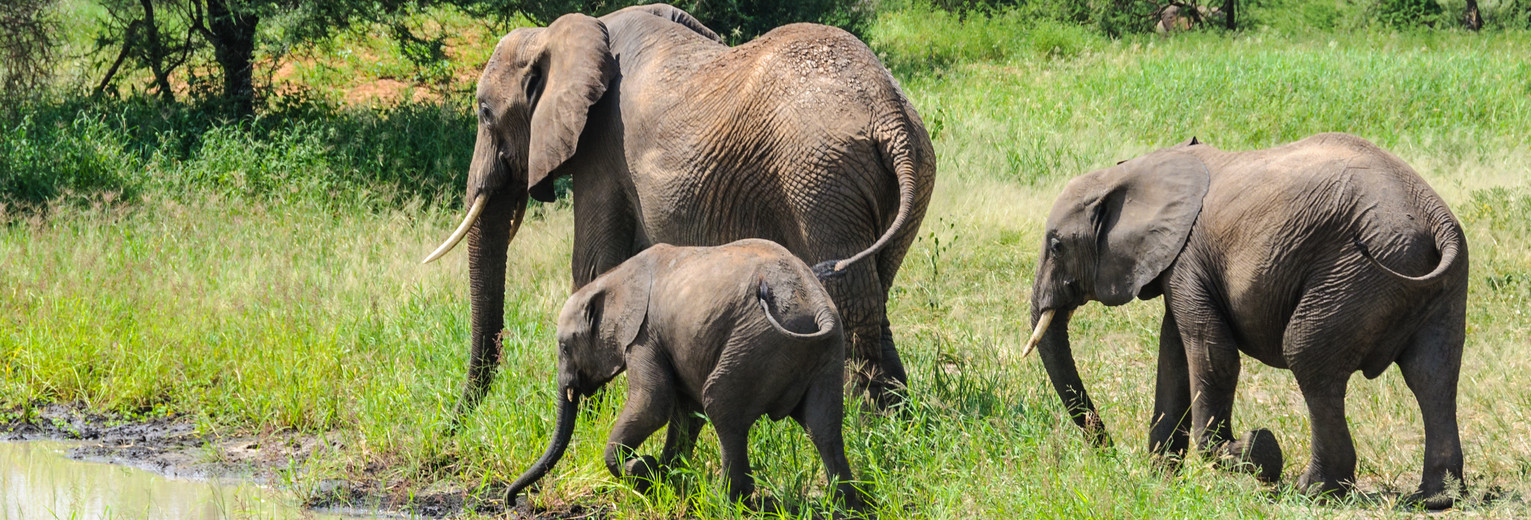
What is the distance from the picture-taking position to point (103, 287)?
8055mm

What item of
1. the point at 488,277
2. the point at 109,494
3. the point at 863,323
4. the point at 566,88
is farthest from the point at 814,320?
the point at 109,494

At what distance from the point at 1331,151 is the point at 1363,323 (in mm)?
593

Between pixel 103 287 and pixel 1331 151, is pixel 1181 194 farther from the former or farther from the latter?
pixel 103 287

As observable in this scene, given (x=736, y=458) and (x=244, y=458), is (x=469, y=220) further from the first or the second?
(x=736, y=458)

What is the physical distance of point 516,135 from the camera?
6.27 meters

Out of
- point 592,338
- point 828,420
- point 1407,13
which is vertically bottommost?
point 1407,13

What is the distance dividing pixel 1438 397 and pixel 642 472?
8.83ft

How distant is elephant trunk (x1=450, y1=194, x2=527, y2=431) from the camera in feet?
21.4

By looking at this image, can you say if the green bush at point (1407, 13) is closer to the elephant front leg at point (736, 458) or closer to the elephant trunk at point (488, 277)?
the elephant trunk at point (488, 277)

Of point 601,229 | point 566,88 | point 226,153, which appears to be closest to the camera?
point 566,88

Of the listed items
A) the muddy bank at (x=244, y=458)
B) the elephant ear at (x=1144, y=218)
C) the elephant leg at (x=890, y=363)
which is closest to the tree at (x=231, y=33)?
the muddy bank at (x=244, y=458)

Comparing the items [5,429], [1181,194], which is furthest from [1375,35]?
[5,429]

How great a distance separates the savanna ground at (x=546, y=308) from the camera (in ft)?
16.8

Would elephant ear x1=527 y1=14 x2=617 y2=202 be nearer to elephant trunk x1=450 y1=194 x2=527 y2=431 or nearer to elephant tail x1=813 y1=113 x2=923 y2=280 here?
elephant trunk x1=450 y1=194 x2=527 y2=431
